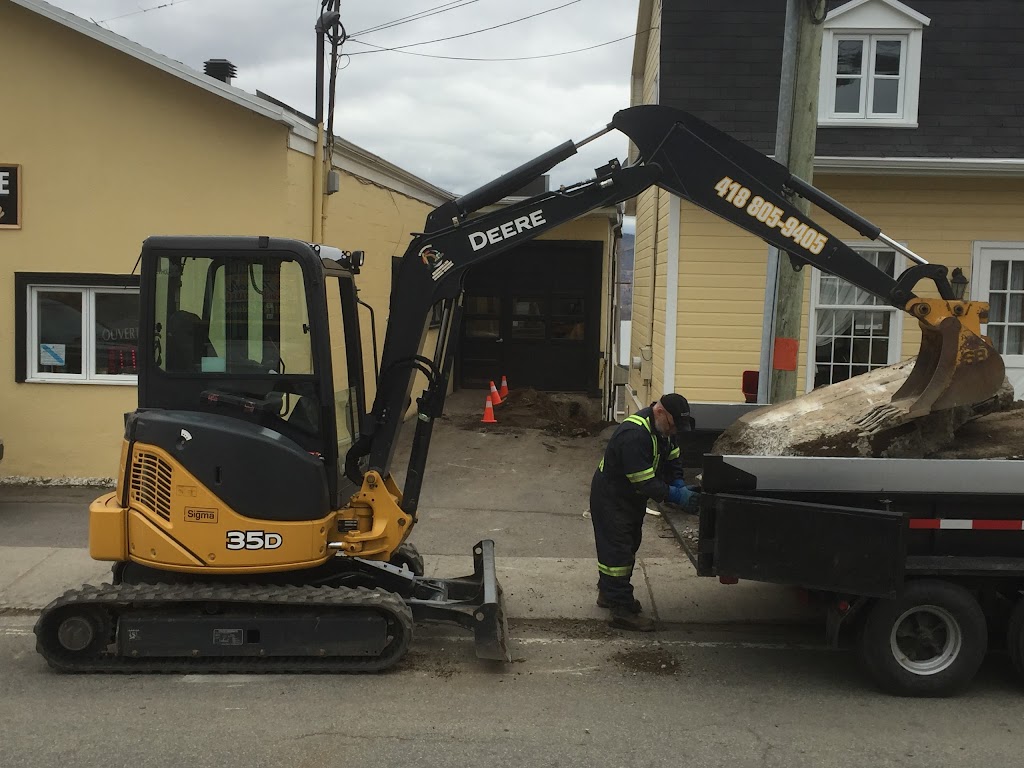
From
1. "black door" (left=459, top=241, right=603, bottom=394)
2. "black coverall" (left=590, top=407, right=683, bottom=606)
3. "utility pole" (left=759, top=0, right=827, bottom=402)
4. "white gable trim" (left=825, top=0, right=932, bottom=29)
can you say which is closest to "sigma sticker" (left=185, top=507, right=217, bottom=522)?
"black coverall" (left=590, top=407, right=683, bottom=606)

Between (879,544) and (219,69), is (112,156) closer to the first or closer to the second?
(219,69)

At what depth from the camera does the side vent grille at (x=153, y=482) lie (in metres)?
5.39

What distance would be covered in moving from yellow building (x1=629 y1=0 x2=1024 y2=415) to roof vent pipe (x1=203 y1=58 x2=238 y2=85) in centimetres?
492

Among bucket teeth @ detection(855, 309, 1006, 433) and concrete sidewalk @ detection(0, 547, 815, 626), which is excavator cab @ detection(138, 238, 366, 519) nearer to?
concrete sidewalk @ detection(0, 547, 815, 626)

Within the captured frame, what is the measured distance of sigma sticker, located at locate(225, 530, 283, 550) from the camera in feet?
17.7

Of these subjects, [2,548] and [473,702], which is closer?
[473,702]

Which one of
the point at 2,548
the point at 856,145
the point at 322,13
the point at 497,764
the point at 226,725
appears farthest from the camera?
the point at 322,13

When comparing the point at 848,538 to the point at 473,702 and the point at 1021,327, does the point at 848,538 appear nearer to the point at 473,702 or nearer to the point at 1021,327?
the point at 473,702

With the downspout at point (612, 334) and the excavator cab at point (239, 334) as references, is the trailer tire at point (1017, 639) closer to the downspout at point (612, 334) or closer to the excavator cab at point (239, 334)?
→ the excavator cab at point (239, 334)

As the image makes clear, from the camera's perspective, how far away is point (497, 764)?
4.44 meters

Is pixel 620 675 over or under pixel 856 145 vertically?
under

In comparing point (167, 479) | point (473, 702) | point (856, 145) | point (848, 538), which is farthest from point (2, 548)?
point (856, 145)

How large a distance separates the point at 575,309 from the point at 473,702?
13.7 m

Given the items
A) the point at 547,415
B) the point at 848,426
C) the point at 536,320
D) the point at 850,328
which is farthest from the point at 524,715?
the point at 536,320
